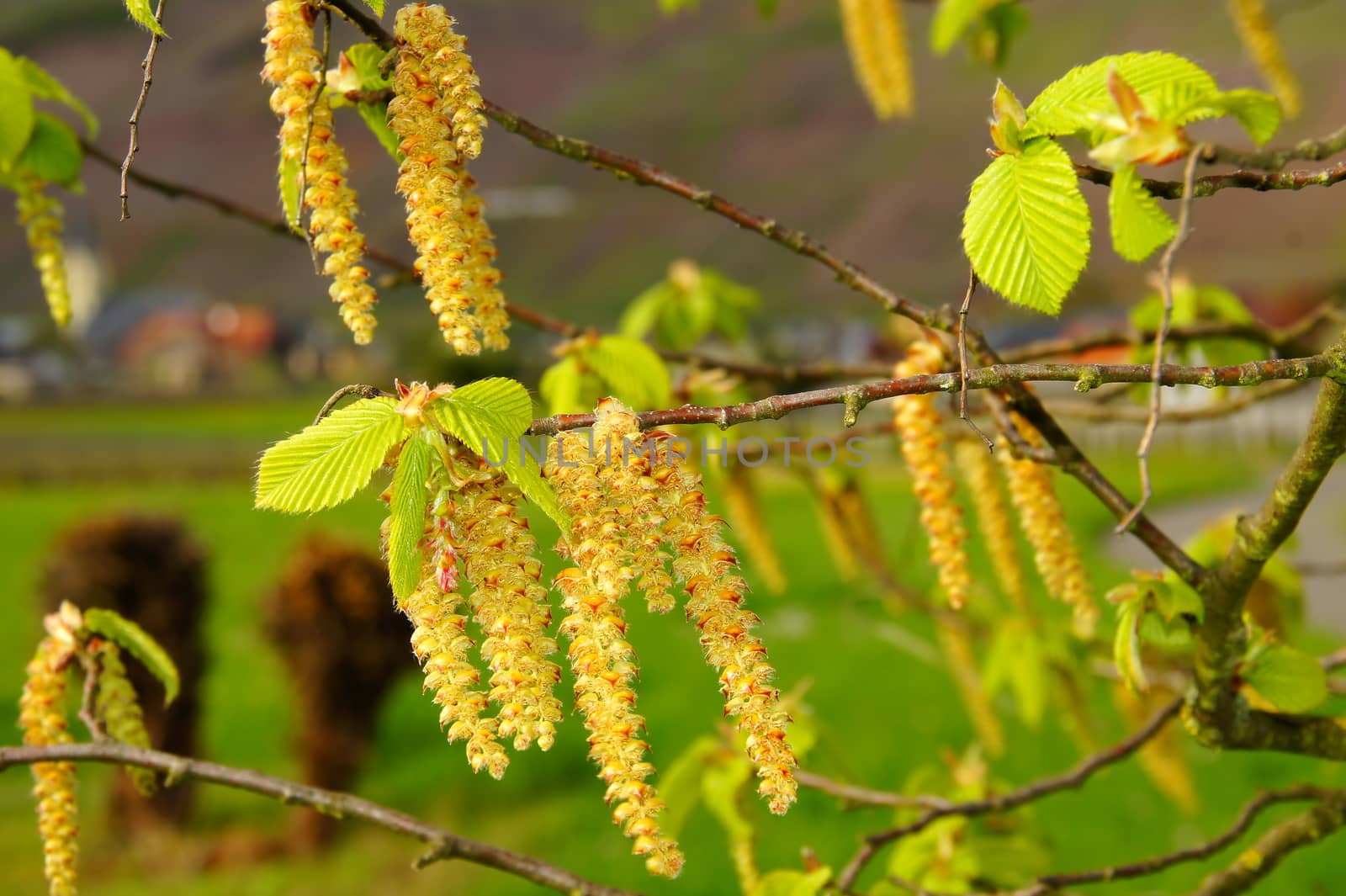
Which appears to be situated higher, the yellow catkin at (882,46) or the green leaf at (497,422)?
the yellow catkin at (882,46)

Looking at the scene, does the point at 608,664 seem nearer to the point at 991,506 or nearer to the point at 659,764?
the point at 991,506

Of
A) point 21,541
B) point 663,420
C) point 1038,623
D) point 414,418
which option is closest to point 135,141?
point 414,418

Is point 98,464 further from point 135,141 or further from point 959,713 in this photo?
point 135,141

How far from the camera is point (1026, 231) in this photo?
0.76 m

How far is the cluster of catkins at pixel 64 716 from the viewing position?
100 centimetres

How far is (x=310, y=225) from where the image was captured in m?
0.77

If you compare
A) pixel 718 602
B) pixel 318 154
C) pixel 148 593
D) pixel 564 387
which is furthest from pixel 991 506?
pixel 148 593

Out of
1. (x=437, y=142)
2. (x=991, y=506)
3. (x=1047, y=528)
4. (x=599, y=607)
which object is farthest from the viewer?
(x=991, y=506)

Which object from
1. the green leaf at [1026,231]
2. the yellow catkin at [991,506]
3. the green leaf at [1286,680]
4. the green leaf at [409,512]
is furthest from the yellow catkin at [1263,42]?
the green leaf at [409,512]

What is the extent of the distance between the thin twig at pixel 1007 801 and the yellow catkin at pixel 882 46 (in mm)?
1331

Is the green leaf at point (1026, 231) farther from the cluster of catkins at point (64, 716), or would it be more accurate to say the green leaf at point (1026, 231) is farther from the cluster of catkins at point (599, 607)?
the cluster of catkins at point (64, 716)

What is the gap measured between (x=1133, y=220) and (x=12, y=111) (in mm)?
942

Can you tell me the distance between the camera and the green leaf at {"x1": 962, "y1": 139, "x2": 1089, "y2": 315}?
749mm

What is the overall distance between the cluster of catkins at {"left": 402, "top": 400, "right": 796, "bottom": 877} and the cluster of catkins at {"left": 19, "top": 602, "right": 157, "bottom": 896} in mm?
527
